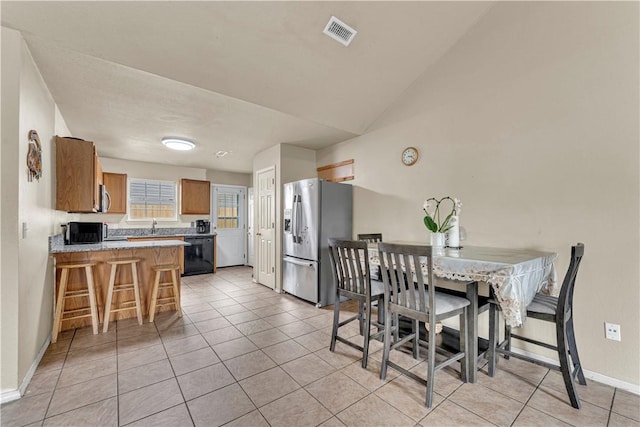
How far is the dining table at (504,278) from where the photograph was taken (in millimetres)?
1728

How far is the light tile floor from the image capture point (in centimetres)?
168

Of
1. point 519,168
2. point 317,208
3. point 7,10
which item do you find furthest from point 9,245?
point 519,168

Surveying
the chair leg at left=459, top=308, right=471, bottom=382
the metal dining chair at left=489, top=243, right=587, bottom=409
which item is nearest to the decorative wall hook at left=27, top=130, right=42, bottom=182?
the chair leg at left=459, top=308, right=471, bottom=382

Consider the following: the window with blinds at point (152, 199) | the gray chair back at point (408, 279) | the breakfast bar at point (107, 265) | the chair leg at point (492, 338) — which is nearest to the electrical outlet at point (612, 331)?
the chair leg at point (492, 338)

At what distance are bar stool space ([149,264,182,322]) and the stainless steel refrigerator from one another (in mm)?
1543

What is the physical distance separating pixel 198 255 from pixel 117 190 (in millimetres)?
2002

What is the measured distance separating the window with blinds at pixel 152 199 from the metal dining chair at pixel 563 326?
244 inches

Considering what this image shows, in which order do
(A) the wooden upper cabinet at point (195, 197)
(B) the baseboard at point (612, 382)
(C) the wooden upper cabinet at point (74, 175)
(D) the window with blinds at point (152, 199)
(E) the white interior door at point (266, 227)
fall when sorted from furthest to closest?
(A) the wooden upper cabinet at point (195, 197) < (D) the window with blinds at point (152, 199) < (E) the white interior door at point (266, 227) < (C) the wooden upper cabinet at point (74, 175) < (B) the baseboard at point (612, 382)

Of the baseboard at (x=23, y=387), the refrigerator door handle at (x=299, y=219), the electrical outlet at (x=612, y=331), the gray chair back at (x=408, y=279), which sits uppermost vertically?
the refrigerator door handle at (x=299, y=219)

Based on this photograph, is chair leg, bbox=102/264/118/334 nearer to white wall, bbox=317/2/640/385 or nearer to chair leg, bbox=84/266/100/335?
chair leg, bbox=84/266/100/335

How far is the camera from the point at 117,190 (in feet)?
18.0

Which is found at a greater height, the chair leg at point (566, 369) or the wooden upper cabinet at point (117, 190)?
the wooden upper cabinet at point (117, 190)

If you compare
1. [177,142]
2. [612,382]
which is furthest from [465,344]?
[177,142]

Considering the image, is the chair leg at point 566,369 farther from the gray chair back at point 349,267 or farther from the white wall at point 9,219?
the white wall at point 9,219
